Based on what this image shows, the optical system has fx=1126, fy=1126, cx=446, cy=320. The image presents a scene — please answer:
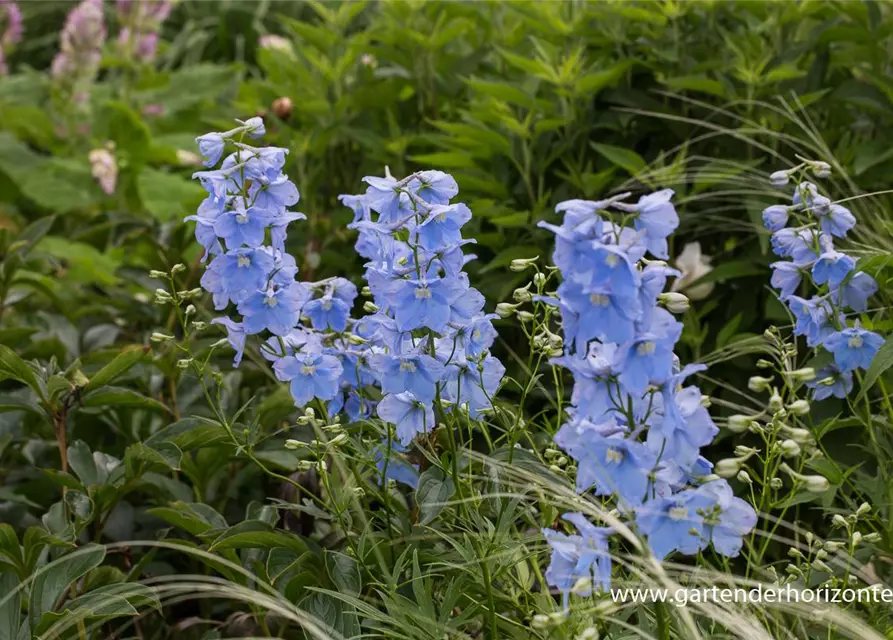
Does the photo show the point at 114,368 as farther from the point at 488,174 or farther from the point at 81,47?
the point at 81,47

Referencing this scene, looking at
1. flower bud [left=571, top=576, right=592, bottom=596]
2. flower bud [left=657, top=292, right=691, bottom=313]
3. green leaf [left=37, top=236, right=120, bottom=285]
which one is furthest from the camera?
green leaf [left=37, top=236, right=120, bottom=285]

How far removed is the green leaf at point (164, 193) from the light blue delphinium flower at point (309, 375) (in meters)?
2.26

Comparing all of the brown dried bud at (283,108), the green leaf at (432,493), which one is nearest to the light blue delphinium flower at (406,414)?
the green leaf at (432,493)

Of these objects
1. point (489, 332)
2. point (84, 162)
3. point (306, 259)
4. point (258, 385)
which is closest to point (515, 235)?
point (306, 259)

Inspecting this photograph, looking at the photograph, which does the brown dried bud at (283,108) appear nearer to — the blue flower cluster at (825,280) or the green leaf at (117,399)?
the green leaf at (117,399)

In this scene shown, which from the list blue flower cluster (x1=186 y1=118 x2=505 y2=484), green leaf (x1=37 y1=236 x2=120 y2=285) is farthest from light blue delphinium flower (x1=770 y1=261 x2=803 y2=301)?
green leaf (x1=37 y1=236 x2=120 y2=285)

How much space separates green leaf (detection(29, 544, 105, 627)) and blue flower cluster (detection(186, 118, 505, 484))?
15.2 inches

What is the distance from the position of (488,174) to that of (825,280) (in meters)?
1.13

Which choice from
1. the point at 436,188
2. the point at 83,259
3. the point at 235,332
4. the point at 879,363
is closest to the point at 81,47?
the point at 83,259

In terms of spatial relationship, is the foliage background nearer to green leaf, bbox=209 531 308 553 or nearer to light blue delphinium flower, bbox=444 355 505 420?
green leaf, bbox=209 531 308 553

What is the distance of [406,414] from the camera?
1.56 m

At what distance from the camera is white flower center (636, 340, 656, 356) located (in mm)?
1181

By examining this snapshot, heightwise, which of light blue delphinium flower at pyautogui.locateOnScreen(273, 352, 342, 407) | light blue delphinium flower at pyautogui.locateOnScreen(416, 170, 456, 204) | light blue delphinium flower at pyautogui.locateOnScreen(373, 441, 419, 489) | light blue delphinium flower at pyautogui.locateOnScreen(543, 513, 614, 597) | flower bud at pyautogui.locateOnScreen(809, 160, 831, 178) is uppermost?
flower bud at pyautogui.locateOnScreen(809, 160, 831, 178)

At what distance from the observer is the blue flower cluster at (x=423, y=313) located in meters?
1.46
